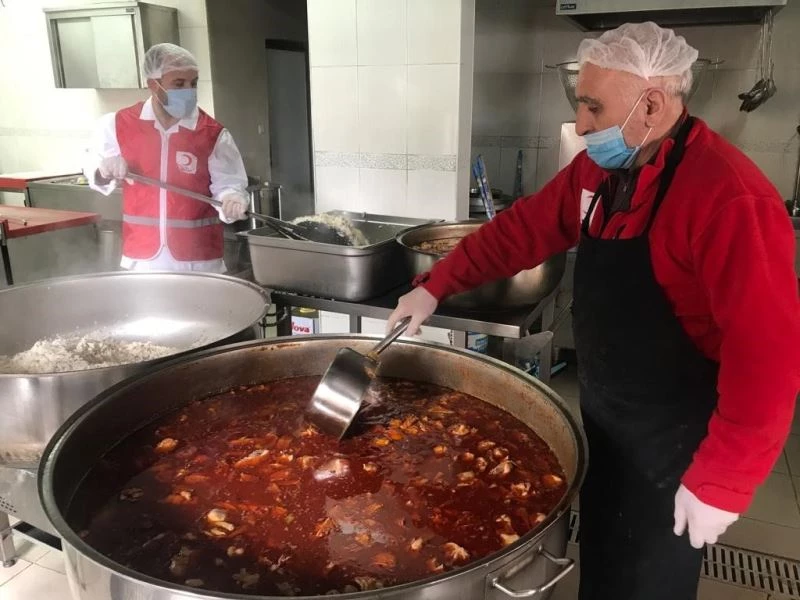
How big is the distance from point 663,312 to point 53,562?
219cm

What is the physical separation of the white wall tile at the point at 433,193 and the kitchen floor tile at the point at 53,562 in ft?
7.23

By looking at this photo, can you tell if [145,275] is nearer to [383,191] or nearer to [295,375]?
[295,375]

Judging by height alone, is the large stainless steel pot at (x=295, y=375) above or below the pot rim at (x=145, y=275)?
below

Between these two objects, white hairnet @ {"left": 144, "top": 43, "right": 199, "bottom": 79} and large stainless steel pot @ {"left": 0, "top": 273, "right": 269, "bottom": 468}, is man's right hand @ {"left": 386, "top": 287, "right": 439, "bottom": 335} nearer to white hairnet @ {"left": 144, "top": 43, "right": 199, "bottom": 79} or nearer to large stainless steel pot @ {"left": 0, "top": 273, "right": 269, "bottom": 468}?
large stainless steel pot @ {"left": 0, "top": 273, "right": 269, "bottom": 468}

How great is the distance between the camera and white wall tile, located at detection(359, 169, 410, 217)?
11.2 ft

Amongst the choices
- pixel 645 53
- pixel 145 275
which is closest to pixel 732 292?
pixel 645 53

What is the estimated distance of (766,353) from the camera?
1087mm

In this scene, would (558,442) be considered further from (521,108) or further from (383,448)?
(521,108)

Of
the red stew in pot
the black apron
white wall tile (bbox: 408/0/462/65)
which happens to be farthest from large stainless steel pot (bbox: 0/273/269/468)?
white wall tile (bbox: 408/0/462/65)

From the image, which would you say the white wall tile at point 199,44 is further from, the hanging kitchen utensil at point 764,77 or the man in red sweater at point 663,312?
the man in red sweater at point 663,312

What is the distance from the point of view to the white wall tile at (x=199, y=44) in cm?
518

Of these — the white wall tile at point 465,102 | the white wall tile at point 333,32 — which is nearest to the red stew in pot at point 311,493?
the white wall tile at point 465,102

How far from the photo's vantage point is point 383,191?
346cm

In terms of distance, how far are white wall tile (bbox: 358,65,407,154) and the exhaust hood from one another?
Answer: 963mm
